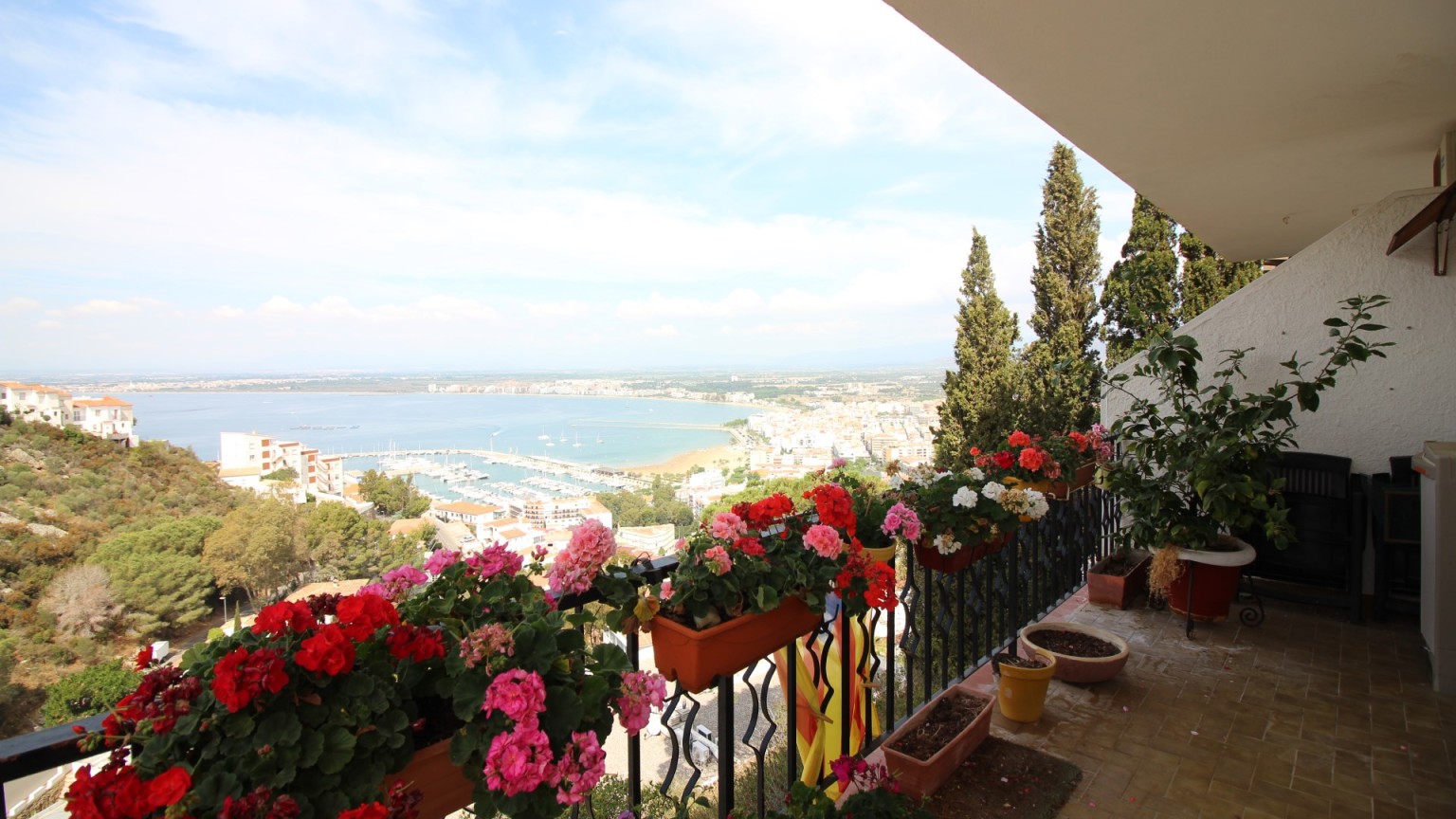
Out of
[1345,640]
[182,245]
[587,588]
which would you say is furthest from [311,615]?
[182,245]

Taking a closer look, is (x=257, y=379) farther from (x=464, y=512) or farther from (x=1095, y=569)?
(x=1095, y=569)

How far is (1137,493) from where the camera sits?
3.25m

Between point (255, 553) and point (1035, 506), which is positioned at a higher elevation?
point (1035, 506)

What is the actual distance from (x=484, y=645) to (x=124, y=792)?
1.28 ft

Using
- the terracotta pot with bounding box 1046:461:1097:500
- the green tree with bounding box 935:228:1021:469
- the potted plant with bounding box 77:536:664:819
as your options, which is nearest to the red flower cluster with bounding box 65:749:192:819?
the potted plant with bounding box 77:536:664:819

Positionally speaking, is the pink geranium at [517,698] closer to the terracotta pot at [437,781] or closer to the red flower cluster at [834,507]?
the terracotta pot at [437,781]

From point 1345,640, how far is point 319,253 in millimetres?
40682

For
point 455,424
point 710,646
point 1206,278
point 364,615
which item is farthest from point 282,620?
point 455,424

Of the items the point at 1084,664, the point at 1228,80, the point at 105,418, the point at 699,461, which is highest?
the point at 1228,80

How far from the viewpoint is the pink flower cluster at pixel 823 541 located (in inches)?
58.9

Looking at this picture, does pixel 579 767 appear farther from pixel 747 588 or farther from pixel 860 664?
pixel 860 664

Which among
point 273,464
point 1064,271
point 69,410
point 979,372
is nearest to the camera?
point 979,372

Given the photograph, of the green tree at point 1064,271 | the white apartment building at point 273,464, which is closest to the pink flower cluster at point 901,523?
the green tree at point 1064,271

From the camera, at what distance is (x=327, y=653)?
0.83m
